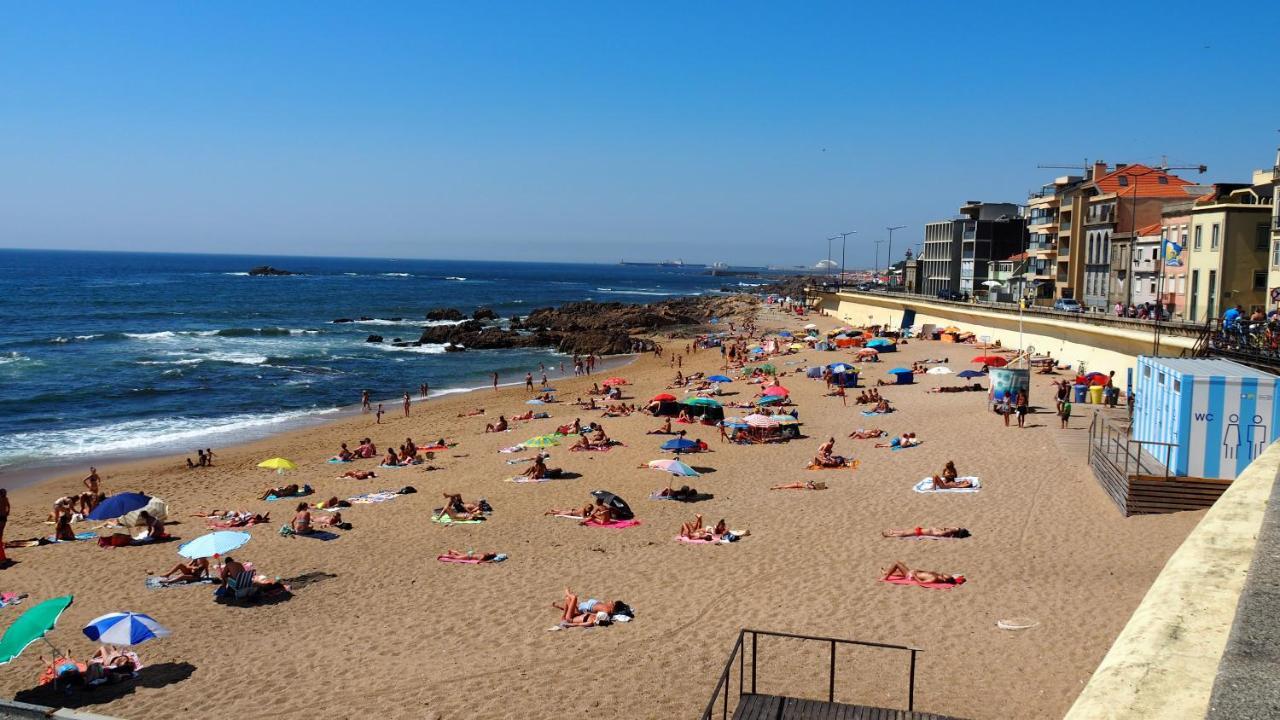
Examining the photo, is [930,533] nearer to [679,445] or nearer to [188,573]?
[679,445]

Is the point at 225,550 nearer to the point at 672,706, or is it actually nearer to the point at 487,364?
the point at 672,706

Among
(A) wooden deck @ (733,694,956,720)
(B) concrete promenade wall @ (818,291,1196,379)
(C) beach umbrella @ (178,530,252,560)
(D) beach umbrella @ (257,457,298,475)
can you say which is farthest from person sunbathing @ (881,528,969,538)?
(D) beach umbrella @ (257,457,298,475)

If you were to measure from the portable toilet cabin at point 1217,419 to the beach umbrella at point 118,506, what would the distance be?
1744 centimetres

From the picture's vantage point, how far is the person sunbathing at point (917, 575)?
12.5 m

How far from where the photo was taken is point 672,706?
30.9ft

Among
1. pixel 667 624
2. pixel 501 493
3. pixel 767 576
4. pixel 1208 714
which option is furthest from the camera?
pixel 501 493

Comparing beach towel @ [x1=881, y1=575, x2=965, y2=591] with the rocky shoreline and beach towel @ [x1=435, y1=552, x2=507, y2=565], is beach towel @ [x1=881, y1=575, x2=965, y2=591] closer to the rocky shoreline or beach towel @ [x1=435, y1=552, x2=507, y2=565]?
beach towel @ [x1=435, y1=552, x2=507, y2=565]

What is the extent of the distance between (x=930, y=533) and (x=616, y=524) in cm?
532

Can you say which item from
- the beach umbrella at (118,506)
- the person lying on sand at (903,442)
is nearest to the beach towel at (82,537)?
the beach umbrella at (118,506)

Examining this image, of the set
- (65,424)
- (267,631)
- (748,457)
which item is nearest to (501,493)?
(748,457)

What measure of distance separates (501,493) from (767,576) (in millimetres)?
7877

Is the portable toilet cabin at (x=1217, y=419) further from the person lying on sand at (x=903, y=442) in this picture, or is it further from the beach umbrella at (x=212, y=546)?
the beach umbrella at (x=212, y=546)

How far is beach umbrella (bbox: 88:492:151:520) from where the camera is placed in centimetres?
1603

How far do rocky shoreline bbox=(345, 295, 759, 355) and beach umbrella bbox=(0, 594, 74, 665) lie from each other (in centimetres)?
4483
